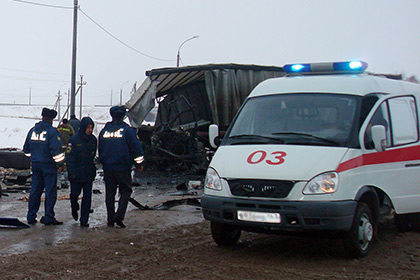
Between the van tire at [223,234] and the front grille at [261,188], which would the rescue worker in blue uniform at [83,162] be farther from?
the front grille at [261,188]

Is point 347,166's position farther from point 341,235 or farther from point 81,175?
point 81,175

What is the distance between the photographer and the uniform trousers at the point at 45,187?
795 cm

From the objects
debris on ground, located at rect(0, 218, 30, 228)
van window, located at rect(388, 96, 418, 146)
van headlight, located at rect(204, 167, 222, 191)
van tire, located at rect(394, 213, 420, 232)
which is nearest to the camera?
van headlight, located at rect(204, 167, 222, 191)

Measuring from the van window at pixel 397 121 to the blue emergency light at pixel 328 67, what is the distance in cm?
60

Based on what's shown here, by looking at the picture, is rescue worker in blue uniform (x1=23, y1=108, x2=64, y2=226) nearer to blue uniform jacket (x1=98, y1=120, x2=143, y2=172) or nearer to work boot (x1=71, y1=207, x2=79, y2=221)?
work boot (x1=71, y1=207, x2=79, y2=221)

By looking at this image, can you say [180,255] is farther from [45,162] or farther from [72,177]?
[45,162]

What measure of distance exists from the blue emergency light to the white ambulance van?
1 cm

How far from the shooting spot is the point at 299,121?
6188 mm

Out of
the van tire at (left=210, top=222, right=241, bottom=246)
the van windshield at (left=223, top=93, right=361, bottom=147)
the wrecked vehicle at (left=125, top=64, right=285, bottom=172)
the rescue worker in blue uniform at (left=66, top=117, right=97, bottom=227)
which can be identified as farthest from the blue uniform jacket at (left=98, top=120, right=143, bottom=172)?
the wrecked vehicle at (left=125, top=64, right=285, bottom=172)

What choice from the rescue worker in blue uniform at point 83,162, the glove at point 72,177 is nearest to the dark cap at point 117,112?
the rescue worker in blue uniform at point 83,162

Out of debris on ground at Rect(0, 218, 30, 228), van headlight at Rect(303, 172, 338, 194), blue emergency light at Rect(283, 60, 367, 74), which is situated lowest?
debris on ground at Rect(0, 218, 30, 228)

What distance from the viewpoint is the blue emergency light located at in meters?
6.77

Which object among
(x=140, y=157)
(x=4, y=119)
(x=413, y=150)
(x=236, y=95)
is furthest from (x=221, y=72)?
(x=4, y=119)

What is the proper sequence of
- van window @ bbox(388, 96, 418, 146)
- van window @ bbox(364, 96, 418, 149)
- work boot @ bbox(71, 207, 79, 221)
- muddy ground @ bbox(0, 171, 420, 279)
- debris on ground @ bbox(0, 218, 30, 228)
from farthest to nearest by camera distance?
work boot @ bbox(71, 207, 79, 221) → debris on ground @ bbox(0, 218, 30, 228) → van window @ bbox(388, 96, 418, 146) → van window @ bbox(364, 96, 418, 149) → muddy ground @ bbox(0, 171, 420, 279)
